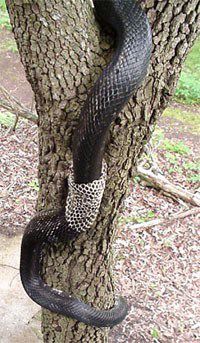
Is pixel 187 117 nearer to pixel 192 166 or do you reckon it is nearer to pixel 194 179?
pixel 192 166

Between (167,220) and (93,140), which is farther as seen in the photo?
(167,220)

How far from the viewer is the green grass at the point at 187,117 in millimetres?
6312

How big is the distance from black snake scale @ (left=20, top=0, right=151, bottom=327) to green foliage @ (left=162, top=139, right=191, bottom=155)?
3.46m

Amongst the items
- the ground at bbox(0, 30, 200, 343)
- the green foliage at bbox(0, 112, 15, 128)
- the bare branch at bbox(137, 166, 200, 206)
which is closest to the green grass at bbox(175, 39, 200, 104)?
the ground at bbox(0, 30, 200, 343)

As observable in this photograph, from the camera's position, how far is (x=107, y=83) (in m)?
1.32

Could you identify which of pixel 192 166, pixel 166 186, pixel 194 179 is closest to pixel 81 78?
pixel 166 186

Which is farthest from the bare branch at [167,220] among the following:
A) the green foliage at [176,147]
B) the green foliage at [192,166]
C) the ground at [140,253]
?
the green foliage at [176,147]

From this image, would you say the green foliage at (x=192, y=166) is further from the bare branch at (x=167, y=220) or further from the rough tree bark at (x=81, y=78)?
the rough tree bark at (x=81, y=78)

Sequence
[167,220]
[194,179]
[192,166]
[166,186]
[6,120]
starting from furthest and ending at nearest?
[6,120] < [192,166] < [194,179] < [166,186] < [167,220]

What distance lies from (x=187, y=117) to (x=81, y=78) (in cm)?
543

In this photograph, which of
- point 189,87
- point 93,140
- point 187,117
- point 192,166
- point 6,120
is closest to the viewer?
point 93,140

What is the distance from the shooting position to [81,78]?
1461 mm

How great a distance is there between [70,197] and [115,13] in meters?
0.68

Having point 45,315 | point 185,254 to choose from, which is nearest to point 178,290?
point 185,254
